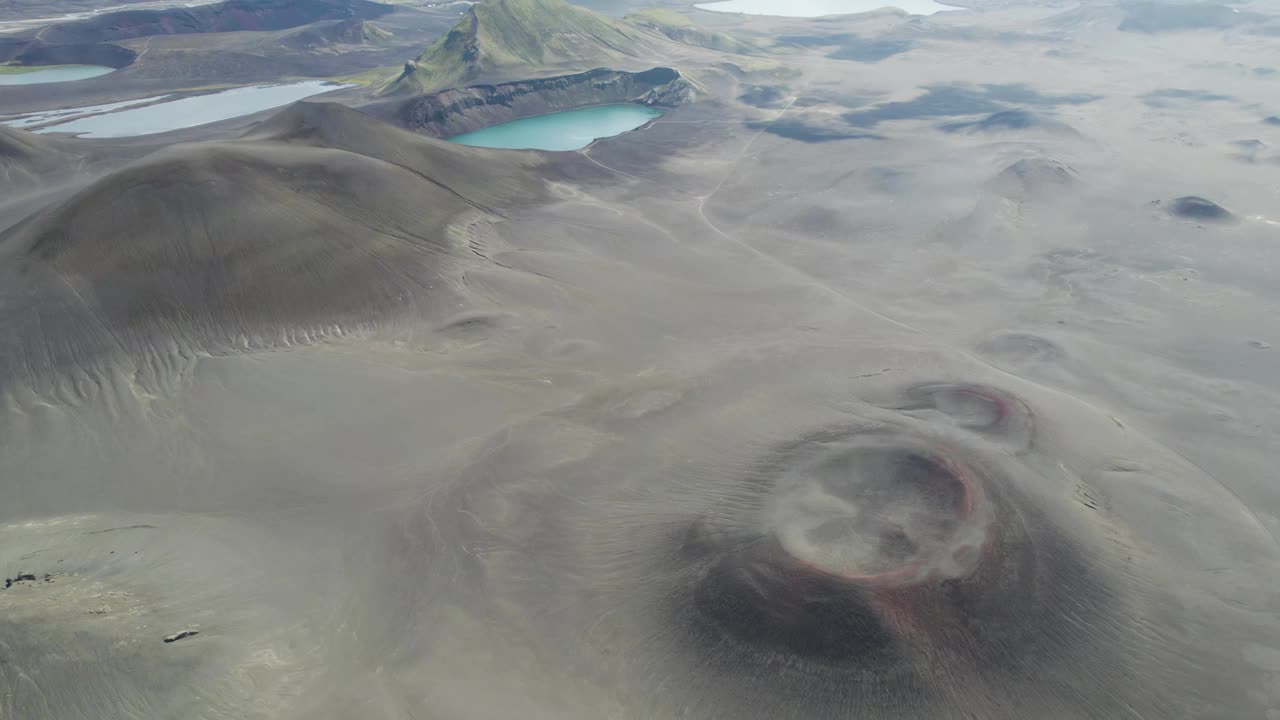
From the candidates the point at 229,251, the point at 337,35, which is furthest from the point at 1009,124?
the point at 337,35

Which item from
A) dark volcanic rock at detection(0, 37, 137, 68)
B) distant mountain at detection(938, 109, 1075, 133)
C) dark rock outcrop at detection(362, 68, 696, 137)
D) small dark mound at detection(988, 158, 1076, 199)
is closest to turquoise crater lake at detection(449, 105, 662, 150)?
dark rock outcrop at detection(362, 68, 696, 137)

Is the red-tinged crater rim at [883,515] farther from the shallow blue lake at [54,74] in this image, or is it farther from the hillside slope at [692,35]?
the shallow blue lake at [54,74]

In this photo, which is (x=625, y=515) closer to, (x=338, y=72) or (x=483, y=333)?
(x=483, y=333)

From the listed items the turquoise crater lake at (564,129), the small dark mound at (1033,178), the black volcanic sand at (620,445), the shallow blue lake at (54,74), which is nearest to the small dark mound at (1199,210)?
the black volcanic sand at (620,445)

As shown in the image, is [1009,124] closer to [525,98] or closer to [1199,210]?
[1199,210]

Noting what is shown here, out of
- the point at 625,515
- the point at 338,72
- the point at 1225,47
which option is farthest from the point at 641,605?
the point at 1225,47
